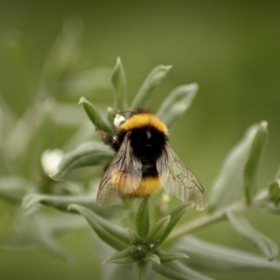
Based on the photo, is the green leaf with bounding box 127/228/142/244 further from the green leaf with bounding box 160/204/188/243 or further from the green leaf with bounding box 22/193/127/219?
the green leaf with bounding box 22/193/127/219

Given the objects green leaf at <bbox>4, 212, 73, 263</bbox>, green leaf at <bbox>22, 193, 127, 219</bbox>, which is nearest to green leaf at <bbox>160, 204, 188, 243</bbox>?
green leaf at <bbox>22, 193, 127, 219</bbox>

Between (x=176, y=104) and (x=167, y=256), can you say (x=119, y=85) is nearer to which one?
(x=176, y=104)

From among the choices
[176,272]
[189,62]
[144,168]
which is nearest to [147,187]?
[144,168]

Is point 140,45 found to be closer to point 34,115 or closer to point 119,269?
point 34,115

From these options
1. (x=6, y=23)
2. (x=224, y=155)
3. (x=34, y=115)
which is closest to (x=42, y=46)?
(x=6, y=23)

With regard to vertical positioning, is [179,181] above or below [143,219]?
above

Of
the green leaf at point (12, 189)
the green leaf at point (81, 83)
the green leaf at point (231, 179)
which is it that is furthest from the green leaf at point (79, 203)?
the green leaf at point (81, 83)

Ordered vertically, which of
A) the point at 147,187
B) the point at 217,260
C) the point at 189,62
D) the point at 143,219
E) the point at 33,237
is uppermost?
the point at 189,62
